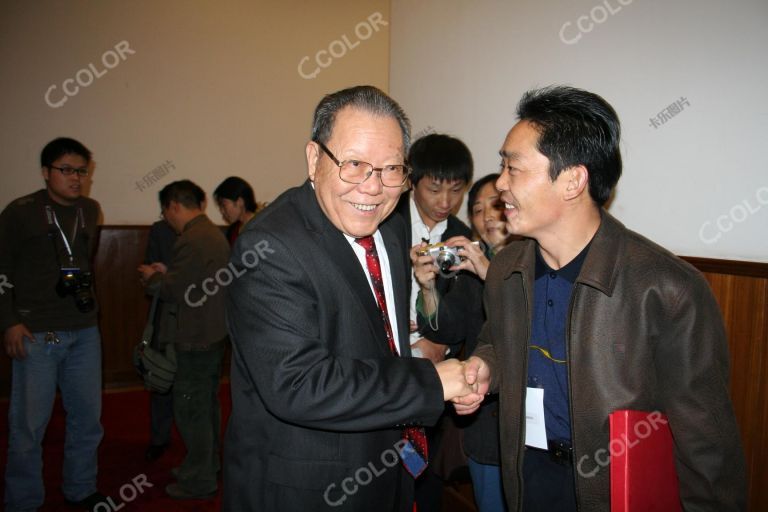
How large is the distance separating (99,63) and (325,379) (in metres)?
5.37

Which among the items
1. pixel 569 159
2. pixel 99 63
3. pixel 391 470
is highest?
pixel 99 63

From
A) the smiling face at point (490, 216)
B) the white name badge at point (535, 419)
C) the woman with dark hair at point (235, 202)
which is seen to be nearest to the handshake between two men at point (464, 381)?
the white name badge at point (535, 419)

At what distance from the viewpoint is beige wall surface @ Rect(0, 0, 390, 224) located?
5051mm

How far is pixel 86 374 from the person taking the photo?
10.2 ft

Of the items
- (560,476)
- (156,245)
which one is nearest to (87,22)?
(156,245)

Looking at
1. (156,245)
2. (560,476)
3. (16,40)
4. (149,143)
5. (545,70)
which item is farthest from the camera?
(149,143)

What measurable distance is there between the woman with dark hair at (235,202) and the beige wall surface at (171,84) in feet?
3.52

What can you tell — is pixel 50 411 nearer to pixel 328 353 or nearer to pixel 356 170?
pixel 328 353

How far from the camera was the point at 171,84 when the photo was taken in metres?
5.54

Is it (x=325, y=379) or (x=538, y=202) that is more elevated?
(x=538, y=202)

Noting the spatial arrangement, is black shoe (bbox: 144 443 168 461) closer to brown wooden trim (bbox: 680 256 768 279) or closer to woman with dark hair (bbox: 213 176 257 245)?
woman with dark hair (bbox: 213 176 257 245)

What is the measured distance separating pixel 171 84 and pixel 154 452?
3755mm

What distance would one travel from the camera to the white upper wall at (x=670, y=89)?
1825mm

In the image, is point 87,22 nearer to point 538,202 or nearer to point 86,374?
point 86,374
